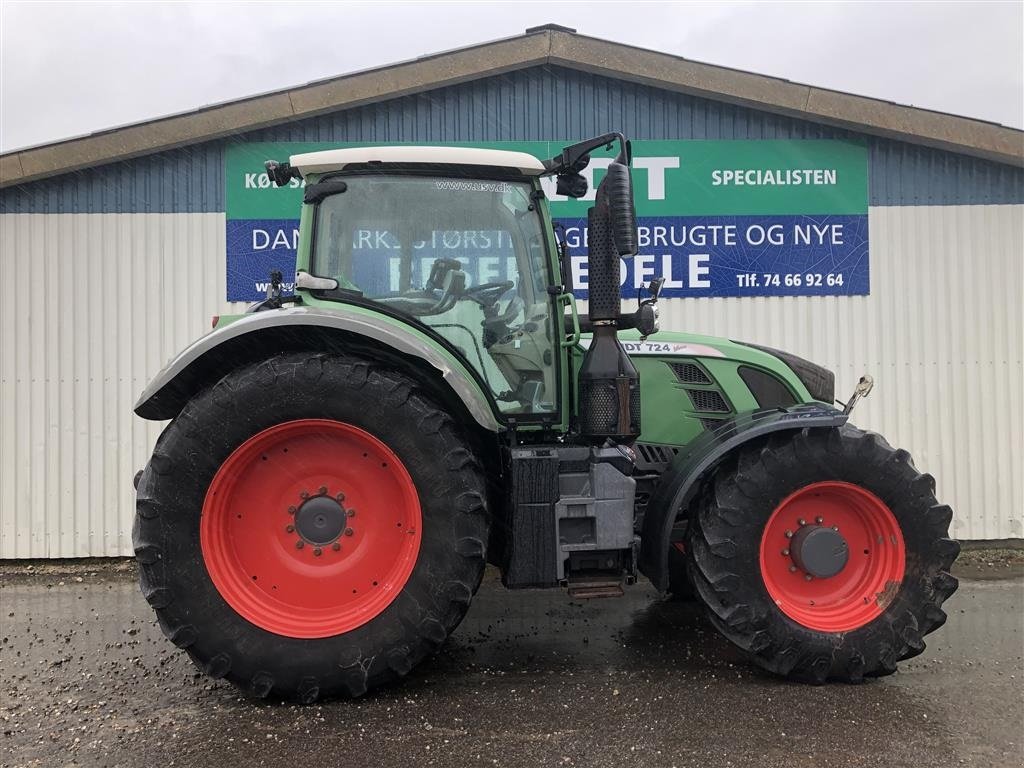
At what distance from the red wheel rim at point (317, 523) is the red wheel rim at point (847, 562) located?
1.68 metres

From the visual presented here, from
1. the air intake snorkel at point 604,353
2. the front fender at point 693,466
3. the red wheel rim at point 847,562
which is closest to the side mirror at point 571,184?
the air intake snorkel at point 604,353

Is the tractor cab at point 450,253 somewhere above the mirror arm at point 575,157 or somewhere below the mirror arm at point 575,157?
below

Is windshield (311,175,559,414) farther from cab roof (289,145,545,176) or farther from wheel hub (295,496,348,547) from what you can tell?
wheel hub (295,496,348,547)

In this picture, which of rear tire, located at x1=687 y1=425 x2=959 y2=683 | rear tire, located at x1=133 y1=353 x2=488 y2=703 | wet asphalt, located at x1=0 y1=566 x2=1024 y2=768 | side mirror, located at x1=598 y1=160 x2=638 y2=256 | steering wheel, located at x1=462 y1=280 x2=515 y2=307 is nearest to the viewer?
wet asphalt, located at x1=0 y1=566 x2=1024 y2=768

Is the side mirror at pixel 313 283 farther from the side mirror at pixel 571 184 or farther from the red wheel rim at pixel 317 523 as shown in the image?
the side mirror at pixel 571 184

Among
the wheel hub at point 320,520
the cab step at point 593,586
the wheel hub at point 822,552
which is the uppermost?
the wheel hub at point 320,520

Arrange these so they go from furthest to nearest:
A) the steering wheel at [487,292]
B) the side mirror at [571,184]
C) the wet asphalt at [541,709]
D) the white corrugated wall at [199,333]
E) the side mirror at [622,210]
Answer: the white corrugated wall at [199,333] → the side mirror at [571,184] → the steering wheel at [487,292] → the side mirror at [622,210] → the wet asphalt at [541,709]

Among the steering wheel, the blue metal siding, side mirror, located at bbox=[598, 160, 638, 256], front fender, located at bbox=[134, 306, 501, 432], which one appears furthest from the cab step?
the blue metal siding

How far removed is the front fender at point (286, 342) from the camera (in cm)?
302

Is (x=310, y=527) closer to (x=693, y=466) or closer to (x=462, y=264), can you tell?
(x=462, y=264)

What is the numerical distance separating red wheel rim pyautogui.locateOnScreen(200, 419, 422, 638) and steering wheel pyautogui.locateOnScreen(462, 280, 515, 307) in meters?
0.84

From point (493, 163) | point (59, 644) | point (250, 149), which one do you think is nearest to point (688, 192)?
point (493, 163)

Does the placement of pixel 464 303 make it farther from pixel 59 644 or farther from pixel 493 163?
pixel 59 644

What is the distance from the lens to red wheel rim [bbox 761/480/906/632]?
10.7ft
